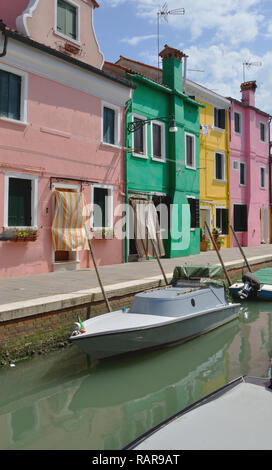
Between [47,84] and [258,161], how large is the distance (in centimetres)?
1603

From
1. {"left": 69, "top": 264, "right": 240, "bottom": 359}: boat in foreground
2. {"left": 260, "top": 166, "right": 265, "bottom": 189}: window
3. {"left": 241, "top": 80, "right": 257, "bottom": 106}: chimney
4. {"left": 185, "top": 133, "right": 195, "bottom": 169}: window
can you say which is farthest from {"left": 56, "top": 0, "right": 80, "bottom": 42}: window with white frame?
{"left": 260, "top": 166, "right": 265, "bottom": 189}: window

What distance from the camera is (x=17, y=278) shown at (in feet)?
30.4

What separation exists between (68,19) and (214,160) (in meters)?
10.4

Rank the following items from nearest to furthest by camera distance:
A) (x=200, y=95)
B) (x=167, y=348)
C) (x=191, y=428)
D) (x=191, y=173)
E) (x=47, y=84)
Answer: (x=191, y=428), (x=167, y=348), (x=47, y=84), (x=191, y=173), (x=200, y=95)

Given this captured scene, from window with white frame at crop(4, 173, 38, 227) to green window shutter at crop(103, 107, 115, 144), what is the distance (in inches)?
138

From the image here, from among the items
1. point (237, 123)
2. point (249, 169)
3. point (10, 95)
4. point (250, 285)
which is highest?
point (237, 123)

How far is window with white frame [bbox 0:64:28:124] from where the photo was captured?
946 centimetres

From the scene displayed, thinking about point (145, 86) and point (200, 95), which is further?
point (200, 95)

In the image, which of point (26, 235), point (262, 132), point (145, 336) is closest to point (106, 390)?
point (145, 336)

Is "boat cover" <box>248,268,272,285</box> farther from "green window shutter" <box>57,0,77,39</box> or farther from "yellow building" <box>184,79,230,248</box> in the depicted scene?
"green window shutter" <box>57,0,77,39</box>

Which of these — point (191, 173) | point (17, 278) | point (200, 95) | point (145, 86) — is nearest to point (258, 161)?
point (200, 95)

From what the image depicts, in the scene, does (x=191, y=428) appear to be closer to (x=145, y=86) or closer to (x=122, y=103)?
(x=122, y=103)

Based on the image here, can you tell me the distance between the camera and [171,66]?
1550 cm

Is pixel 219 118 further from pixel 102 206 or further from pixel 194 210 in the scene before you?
pixel 102 206
